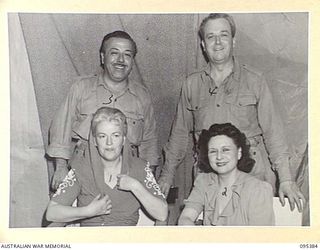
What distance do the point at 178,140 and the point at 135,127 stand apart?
0.17 ft

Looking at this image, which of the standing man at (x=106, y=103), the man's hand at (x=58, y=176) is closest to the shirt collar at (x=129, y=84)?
the standing man at (x=106, y=103)

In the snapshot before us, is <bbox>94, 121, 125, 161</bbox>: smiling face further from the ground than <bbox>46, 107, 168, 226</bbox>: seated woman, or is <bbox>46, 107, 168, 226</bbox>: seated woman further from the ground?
<bbox>94, 121, 125, 161</bbox>: smiling face

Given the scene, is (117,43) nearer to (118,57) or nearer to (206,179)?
(118,57)

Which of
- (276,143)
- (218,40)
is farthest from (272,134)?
(218,40)

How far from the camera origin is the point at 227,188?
0.64 meters

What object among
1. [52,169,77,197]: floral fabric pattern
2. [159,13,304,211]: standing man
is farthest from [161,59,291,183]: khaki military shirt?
[52,169,77,197]: floral fabric pattern

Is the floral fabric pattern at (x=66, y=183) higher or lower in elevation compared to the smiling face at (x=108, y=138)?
lower

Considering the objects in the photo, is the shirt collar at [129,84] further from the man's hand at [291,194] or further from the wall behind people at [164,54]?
the man's hand at [291,194]

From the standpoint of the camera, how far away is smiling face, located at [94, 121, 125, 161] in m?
0.63

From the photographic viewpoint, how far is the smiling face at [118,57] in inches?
25.0

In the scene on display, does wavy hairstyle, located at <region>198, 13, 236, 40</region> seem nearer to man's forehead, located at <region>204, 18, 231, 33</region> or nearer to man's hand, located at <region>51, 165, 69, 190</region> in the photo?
man's forehead, located at <region>204, 18, 231, 33</region>

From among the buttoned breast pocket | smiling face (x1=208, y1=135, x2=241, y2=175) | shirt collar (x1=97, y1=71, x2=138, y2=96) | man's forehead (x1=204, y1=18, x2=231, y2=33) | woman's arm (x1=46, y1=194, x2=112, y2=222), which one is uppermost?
man's forehead (x1=204, y1=18, x2=231, y2=33)

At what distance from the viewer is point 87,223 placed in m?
0.63

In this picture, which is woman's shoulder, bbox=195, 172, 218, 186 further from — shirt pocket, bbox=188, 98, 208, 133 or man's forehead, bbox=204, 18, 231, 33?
man's forehead, bbox=204, 18, 231, 33
